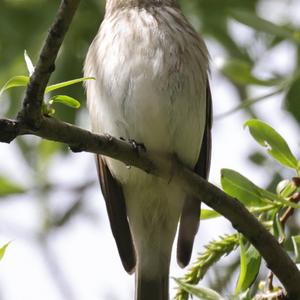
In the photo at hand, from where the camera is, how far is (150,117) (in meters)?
4.50

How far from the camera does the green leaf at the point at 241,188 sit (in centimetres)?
340

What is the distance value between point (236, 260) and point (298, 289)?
2.00 meters

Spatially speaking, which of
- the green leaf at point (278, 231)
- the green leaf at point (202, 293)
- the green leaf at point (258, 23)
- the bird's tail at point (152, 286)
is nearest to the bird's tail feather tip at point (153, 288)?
the bird's tail at point (152, 286)

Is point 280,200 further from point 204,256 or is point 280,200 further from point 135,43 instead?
point 135,43

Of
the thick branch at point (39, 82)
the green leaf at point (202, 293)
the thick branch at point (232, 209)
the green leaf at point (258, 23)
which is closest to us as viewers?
the thick branch at point (39, 82)

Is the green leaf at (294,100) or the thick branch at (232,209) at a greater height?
the green leaf at (294,100)

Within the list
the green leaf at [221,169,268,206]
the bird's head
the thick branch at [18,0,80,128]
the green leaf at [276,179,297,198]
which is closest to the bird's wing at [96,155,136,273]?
the bird's head

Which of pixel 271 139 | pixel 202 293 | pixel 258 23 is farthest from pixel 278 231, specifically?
pixel 258 23

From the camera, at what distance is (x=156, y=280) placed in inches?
194

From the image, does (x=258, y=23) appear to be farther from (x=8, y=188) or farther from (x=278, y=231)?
(x=8, y=188)

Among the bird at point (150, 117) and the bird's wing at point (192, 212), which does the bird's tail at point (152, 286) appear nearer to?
the bird at point (150, 117)

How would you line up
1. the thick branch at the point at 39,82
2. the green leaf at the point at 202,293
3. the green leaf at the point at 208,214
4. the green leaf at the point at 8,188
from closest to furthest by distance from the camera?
the thick branch at the point at 39,82 < the green leaf at the point at 202,293 < the green leaf at the point at 208,214 < the green leaf at the point at 8,188

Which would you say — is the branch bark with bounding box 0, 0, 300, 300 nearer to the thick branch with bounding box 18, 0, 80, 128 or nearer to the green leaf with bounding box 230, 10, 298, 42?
the thick branch with bounding box 18, 0, 80, 128

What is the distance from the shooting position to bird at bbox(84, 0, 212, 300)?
452 centimetres
